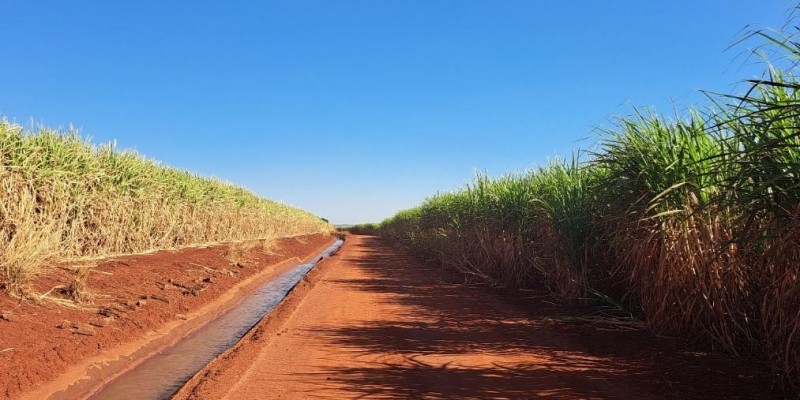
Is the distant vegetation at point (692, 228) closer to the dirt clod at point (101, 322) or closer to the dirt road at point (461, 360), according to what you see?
the dirt road at point (461, 360)

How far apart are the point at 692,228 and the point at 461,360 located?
2955 mm

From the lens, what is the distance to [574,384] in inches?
183

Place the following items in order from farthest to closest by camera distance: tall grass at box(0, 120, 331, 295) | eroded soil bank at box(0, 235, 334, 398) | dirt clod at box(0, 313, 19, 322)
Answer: tall grass at box(0, 120, 331, 295) → dirt clod at box(0, 313, 19, 322) → eroded soil bank at box(0, 235, 334, 398)

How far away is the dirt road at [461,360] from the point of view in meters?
4.46

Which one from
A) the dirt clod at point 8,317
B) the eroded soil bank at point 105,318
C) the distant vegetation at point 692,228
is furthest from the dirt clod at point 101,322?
the distant vegetation at point 692,228

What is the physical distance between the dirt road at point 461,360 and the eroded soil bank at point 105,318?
139cm

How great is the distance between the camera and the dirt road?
4.46m

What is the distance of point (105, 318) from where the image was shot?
691 centimetres

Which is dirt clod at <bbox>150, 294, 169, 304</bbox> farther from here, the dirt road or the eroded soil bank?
the dirt road

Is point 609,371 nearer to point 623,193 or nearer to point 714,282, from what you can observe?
point 714,282

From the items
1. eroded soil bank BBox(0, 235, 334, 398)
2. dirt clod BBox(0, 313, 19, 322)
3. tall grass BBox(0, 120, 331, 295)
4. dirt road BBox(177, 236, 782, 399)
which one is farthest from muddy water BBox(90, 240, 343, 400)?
tall grass BBox(0, 120, 331, 295)

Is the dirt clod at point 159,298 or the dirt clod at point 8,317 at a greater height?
the dirt clod at point 8,317

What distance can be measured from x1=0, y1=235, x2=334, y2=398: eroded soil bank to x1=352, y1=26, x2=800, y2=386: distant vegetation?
632 centimetres

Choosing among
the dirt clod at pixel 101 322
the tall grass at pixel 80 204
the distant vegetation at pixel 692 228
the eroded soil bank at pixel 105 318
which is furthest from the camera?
the tall grass at pixel 80 204
